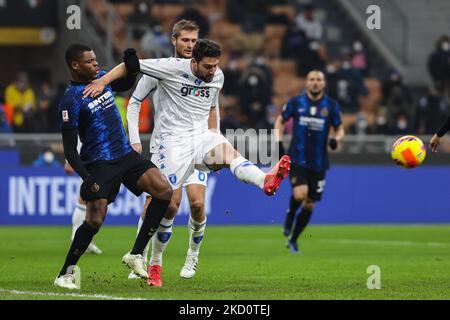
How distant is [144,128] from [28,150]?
2933 mm

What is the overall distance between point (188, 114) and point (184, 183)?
74cm

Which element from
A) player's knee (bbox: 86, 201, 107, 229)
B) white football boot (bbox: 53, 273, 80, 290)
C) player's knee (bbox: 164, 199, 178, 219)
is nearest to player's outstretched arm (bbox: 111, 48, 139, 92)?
player's knee (bbox: 86, 201, 107, 229)

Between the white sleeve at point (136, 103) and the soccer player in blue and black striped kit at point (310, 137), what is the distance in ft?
16.5

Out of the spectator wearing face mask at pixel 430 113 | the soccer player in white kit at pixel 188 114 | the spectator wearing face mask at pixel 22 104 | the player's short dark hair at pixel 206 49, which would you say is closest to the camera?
the player's short dark hair at pixel 206 49

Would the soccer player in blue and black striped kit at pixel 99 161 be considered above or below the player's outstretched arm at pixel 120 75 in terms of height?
below

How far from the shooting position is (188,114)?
1062cm

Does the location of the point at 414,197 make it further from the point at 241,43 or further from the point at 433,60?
the point at 241,43

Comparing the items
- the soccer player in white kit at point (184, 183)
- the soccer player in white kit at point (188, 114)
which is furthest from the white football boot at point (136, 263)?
the soccer player in white kit at point (188, 114)

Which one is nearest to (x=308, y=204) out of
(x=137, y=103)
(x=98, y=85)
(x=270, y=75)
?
(x=137, y=103)

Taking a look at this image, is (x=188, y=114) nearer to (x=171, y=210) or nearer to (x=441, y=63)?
(x=171, y=210)

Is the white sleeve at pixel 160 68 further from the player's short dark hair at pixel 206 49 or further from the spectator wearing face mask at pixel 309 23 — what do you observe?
the spectator wearing face mask at pixel 309 23

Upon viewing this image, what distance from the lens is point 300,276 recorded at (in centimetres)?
1118

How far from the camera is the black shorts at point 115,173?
962 cm

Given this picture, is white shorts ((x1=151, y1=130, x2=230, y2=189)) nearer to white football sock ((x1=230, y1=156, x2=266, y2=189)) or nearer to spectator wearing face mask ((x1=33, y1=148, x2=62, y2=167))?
white football sock ((x1=230, y1=156, x2=266, y2=189))
